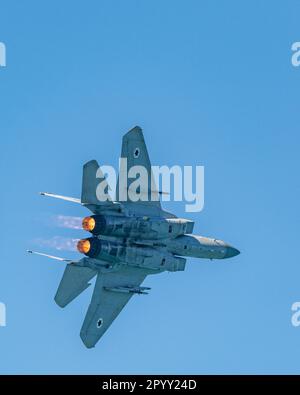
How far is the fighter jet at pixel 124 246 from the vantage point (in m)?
59.5

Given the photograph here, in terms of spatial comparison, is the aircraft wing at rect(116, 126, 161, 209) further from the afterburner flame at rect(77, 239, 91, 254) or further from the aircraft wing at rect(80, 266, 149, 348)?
the aircraft wing at rect(80, 266, 149, 348)

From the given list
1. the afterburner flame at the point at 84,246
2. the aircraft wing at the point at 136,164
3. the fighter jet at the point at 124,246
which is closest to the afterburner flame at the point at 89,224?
the fighter jet at the point at 124,246

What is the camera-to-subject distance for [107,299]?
6456 cm

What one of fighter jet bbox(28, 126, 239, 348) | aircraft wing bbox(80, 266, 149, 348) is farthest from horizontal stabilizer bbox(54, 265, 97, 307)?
aircraft wing bbox(80, 266, 149, 348)

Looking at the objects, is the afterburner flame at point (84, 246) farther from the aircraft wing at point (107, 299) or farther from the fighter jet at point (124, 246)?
the aircraft wing at point (107, 299)

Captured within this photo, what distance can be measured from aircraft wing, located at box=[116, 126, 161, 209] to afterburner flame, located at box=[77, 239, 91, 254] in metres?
2.72

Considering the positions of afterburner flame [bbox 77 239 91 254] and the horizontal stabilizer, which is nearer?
afterburner flame [bbox 77 239 91 254]

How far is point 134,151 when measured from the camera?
6266 centimetres

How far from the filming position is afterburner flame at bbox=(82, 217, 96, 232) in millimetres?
59219

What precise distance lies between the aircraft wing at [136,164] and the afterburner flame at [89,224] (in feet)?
8.99
